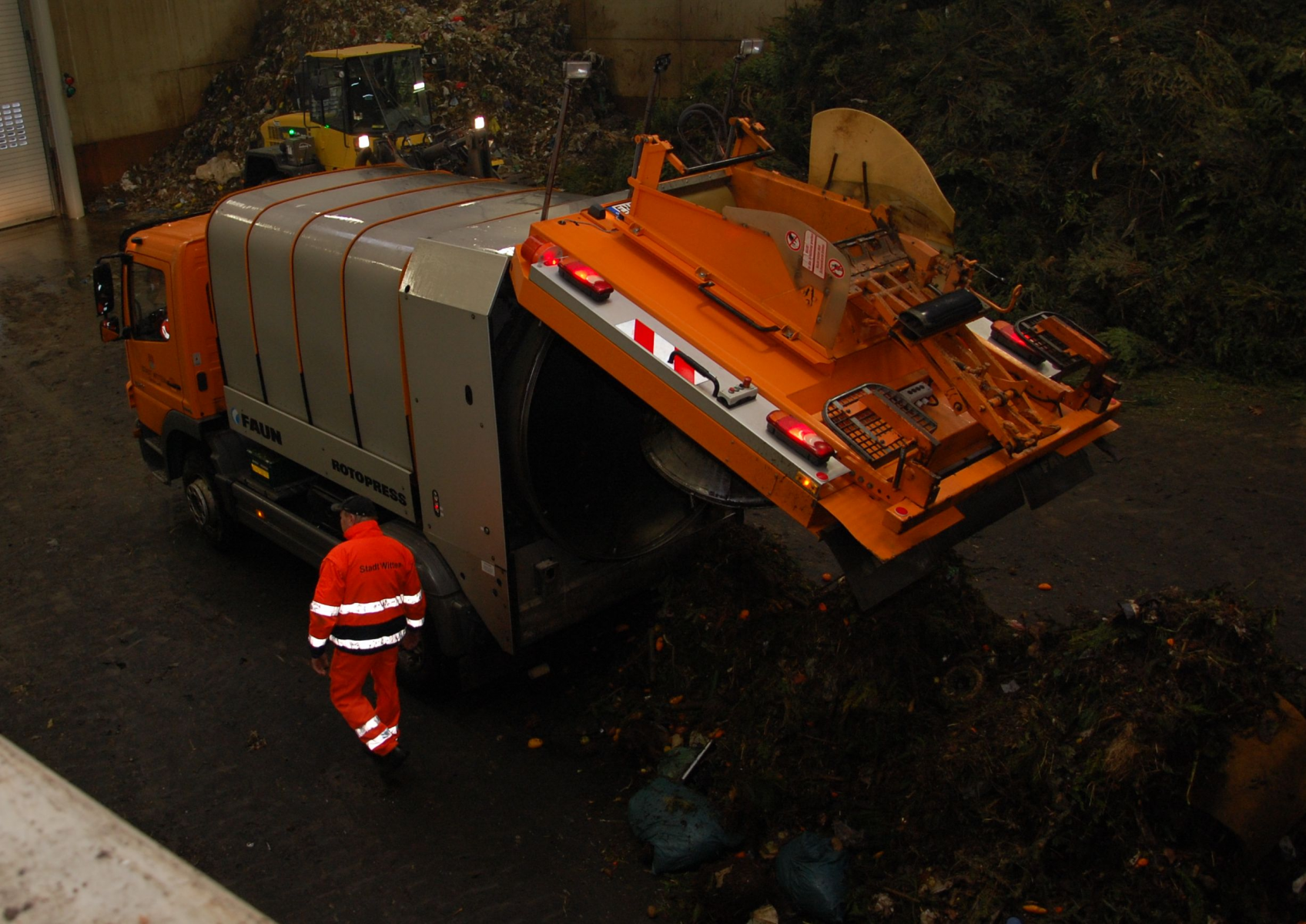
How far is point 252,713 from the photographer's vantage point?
16.6 feet

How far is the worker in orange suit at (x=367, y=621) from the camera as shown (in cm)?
434

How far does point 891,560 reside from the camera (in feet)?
11.1

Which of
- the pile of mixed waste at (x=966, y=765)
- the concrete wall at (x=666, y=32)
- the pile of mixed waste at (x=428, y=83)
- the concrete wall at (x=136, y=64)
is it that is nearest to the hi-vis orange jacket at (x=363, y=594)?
the pile of mixed waste at (x=966, y=765)

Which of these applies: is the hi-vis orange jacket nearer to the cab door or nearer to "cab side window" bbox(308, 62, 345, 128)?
the cab door

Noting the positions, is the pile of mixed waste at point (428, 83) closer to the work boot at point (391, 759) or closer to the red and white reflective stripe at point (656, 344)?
the work boot at point (391, 759)

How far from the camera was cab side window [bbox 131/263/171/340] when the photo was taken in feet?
19.7

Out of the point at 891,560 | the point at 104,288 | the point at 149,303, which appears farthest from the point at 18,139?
the point at 891,560

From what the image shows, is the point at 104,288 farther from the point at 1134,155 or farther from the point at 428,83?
the point at 428,83

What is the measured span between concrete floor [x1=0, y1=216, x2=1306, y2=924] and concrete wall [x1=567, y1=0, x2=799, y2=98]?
8.51 m

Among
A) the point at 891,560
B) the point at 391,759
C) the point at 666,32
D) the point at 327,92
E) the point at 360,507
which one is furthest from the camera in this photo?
the point at 666,32

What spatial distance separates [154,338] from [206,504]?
1017 mm

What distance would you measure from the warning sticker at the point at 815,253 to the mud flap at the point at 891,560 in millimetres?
927

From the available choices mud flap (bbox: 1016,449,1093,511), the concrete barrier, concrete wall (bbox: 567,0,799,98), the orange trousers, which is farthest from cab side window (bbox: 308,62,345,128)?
the concrete barrier

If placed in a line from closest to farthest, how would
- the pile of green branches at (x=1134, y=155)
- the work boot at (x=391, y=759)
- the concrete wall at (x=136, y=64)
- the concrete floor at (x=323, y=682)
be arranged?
the concrete floor at (x=323, y=682)
the work boot at (x=391, y=759)
the pile of green branches at (x=1134, y=155)
the concrete wall at (x=136, y=64)
